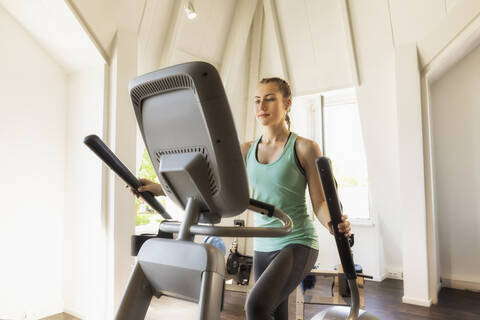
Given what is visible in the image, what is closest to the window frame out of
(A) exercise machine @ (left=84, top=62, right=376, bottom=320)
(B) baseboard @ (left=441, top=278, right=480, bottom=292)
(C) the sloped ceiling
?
(B) baseboard @ (left=441, top=278, right=480, bottom=292)

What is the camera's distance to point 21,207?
2.66 meters

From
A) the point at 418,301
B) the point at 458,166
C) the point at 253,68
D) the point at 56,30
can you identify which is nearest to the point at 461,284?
the point at 418,301

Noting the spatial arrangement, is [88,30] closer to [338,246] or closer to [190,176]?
[190,176]

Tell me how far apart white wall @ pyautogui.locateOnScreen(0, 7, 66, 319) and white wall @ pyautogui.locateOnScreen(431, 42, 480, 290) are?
3.95m

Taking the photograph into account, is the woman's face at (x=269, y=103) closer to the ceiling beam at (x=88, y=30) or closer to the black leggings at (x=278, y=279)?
the black leggings at (x=278, y=279)

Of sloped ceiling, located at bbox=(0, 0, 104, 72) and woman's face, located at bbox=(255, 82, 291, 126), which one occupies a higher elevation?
sloped ceiling, located at bbox=(0, 0, 104, 72)

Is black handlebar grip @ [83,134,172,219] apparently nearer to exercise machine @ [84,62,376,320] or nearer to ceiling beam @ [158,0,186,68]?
exercise machine @ [84,62,376,320]

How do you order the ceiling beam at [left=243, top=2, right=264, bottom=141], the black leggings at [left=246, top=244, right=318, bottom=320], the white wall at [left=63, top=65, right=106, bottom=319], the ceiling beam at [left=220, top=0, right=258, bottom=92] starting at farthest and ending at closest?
the ceiling beam at [left=243, top=2, right=264, bottom=141] < the ceiling beam at [left=220, top=0, right=258, bottom=92] < the white wall at [left=63, top=65, right=106, bottom=319] < the black leggings at [left=246, top=244, right=318, bottom=320]

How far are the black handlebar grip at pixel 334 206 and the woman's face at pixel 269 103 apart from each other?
428mm

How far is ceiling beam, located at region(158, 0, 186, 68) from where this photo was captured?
3.17 metres

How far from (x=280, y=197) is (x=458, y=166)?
135 inches

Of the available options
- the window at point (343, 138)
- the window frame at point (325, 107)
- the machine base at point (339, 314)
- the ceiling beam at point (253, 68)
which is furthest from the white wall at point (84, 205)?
the window frame at point (325, 107)

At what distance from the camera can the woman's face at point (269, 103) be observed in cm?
134

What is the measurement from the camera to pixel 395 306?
124 inches
